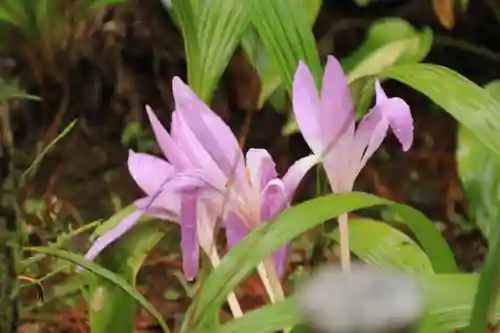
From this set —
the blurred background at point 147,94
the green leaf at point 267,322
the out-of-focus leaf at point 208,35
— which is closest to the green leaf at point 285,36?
the out-of-focus leaf at point 208,35

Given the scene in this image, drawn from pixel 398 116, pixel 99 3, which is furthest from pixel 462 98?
pixel 99 3

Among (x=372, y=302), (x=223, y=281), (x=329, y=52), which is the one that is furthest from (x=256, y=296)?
(x=372, y=302)

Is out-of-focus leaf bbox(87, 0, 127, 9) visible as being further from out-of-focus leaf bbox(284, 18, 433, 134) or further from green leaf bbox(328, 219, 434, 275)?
green leaf bbox(328, 219, 434, 275)

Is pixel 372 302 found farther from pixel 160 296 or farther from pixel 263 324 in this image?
pixel 160 296

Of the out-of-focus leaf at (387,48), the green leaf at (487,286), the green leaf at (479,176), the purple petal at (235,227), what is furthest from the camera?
the out-of-focus leaf at (387,48)

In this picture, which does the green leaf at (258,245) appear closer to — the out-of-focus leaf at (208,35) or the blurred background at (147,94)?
the out-of-focus leaf at (208,35)

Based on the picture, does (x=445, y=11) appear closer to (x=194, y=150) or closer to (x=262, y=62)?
(x=262, y=62)
